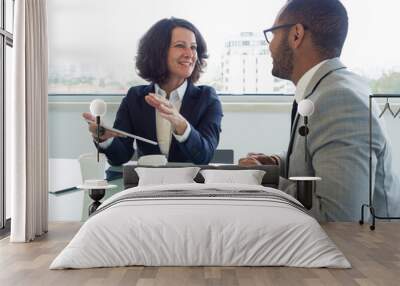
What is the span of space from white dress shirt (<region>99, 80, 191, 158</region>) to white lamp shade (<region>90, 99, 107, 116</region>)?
34cm

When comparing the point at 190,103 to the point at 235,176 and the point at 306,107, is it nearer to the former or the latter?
the point at 235,176

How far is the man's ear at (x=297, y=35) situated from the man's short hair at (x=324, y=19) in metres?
0.06

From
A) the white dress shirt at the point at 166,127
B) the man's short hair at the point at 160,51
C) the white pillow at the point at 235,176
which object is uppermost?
the man's short hair at the point at 160,51

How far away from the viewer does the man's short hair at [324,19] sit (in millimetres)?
6613

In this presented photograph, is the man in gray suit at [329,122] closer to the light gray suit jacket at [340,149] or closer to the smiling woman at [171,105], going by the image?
the light gray suit jacket at [340,149]

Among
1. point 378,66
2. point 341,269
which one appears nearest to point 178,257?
point 341,269

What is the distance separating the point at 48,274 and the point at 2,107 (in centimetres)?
251

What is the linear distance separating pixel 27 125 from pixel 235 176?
7.40 feet

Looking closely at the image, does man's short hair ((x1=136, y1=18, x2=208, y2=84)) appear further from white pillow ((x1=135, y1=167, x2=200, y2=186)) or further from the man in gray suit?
white pillow ((x1=135, y1=167, x2=200, y2=186))

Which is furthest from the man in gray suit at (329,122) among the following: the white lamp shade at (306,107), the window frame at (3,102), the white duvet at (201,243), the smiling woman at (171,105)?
the window frame at (3,102)

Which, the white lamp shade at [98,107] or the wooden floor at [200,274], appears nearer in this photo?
the wooden floor at [200,274]

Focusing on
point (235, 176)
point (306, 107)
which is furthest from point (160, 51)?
point (306, 107)

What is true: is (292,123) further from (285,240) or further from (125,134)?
(285,240)

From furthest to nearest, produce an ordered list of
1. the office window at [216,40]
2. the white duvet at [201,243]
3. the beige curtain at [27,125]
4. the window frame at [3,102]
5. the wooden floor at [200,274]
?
the office window at [216,40] → the window frame at [3,102] → the beige curtain at [27,125] → the white duvet at [201,243] → the wooden floor at [200,274]
